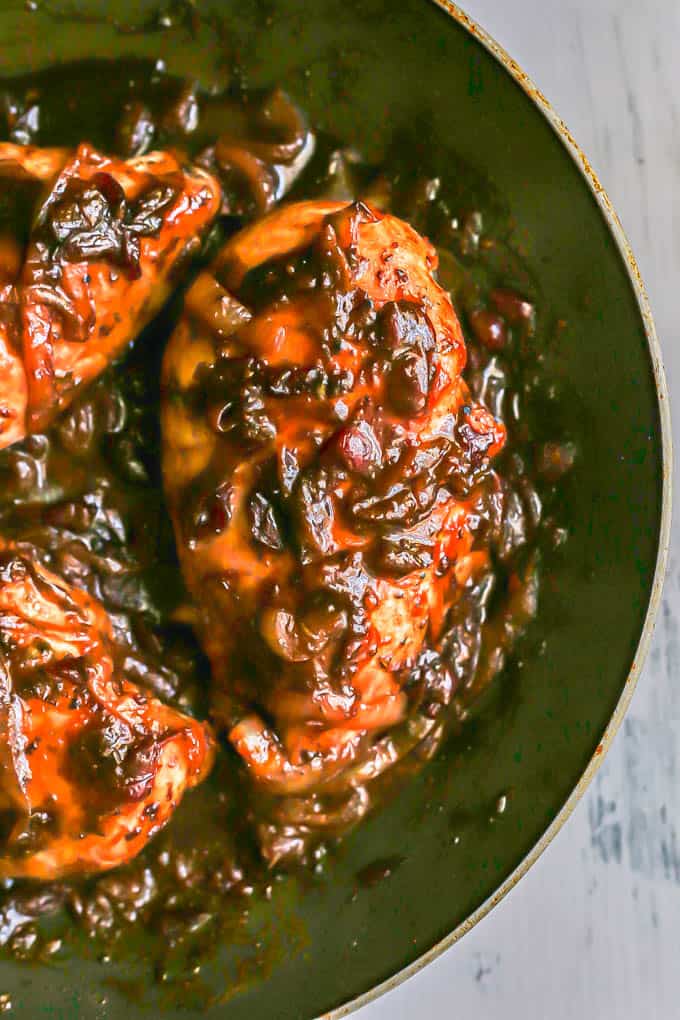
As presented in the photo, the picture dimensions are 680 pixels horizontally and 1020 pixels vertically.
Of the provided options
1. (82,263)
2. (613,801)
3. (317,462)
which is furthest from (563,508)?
(82,263)

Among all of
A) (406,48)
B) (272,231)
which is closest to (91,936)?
(272,231)

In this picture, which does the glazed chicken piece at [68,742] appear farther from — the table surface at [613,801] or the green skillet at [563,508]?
the table surface at [613,801]

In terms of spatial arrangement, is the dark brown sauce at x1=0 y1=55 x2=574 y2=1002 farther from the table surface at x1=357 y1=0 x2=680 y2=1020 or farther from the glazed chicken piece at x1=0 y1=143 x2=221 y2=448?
the table surface at x1=357 y1=0 x2=680 y2=1020

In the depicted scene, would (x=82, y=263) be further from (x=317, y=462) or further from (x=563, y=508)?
(x=563, y=508)

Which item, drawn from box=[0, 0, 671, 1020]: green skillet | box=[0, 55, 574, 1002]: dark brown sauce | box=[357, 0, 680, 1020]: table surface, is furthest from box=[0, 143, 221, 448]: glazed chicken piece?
box=[357, 0, 680, 1020]: table surface

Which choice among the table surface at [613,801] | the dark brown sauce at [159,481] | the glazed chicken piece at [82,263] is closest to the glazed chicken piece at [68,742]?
the dark brown sauce at [159,481]
